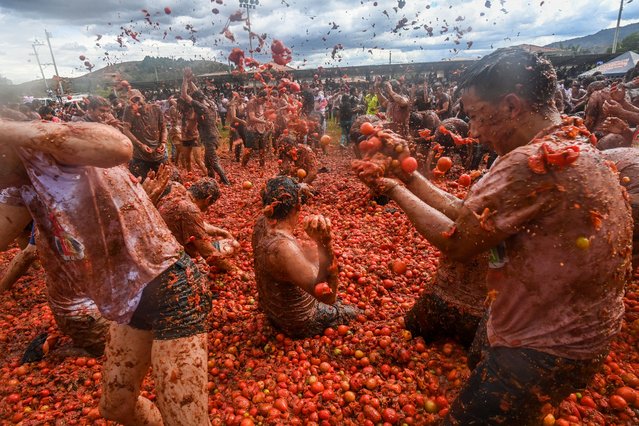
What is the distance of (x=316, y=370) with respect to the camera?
338 cm

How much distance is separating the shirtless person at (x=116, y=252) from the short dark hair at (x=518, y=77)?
200cm

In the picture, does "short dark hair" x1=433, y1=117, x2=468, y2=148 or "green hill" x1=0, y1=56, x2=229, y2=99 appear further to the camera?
"green hill" x1=0, y1=56, x2=229, y2=99

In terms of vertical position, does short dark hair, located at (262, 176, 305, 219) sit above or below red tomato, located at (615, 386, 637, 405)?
above

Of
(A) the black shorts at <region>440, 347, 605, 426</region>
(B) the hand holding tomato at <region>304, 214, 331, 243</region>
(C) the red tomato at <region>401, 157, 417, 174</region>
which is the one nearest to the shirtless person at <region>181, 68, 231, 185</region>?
(B) the hand holding tomato at <region>304, 214, 331, 243</region>

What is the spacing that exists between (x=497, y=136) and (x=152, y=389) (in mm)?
3625

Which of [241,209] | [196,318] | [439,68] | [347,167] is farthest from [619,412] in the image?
[439,68]

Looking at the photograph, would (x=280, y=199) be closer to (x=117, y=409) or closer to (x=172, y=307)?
(x=172, y=307)

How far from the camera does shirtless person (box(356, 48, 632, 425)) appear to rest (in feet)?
5.17

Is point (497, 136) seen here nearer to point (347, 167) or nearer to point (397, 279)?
point (397, 279)

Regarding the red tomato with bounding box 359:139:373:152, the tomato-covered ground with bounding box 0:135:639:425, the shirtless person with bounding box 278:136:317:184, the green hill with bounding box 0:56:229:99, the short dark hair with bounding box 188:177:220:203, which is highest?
the green hill with bounding box 0:56:229:99

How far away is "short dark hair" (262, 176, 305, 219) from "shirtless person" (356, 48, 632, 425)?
1.36 metres

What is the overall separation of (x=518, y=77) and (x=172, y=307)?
96.0 inches

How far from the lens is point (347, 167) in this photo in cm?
1177

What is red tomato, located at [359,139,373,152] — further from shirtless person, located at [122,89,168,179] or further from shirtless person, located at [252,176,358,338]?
shirtless person, located at [122,89,168,179]
